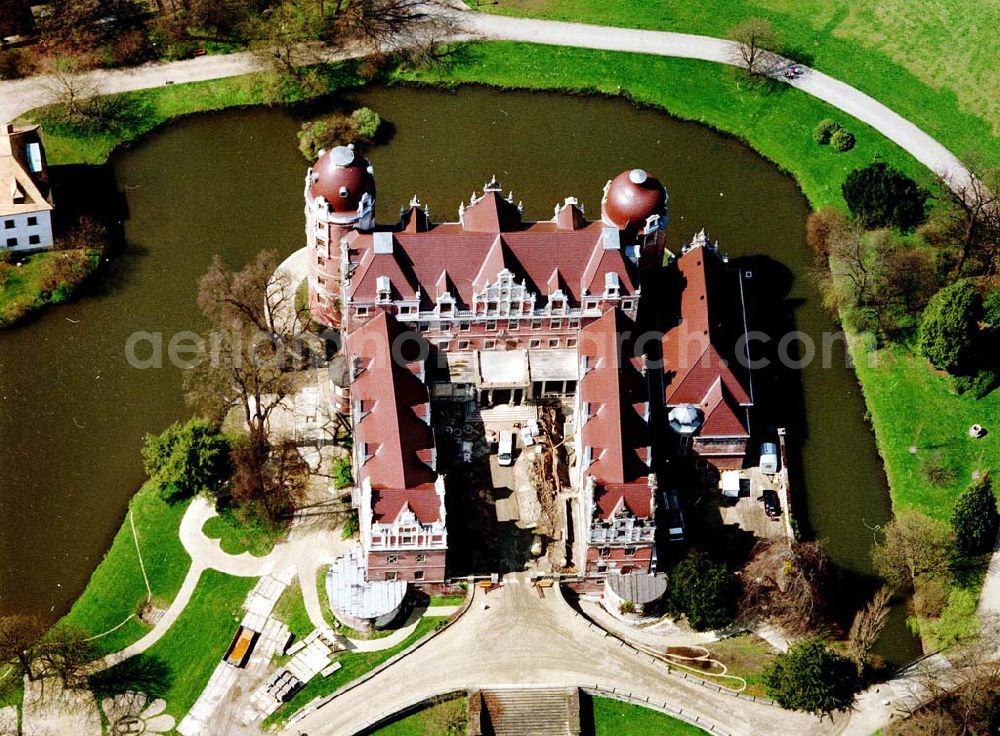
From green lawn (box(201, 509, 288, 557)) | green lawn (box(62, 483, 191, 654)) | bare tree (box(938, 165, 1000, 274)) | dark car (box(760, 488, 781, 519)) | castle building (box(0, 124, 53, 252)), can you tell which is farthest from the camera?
bare tree (box(938, 165, 1000, 274))

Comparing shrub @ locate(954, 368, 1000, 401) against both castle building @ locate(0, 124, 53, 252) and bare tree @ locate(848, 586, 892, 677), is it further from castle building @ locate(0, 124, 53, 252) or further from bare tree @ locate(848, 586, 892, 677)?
castle building @ locate(0, 124, 53, 252)

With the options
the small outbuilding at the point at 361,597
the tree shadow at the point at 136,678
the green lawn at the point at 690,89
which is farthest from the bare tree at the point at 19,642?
the green lawn at the point at 690,89

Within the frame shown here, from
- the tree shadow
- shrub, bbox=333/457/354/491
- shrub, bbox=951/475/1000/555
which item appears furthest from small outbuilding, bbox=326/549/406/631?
shrub, bbox=951/475/1000/555

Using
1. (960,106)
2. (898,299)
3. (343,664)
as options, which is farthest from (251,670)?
(960,106)

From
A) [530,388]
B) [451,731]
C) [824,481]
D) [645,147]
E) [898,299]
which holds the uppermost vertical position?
[645,147]

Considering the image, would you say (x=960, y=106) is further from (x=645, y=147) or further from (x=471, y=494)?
(x=471, y=494)

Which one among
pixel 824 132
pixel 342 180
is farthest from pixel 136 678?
pixel 824 132

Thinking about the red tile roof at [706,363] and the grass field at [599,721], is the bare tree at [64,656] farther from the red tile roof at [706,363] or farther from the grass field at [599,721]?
the red tile roof at [706,363]
